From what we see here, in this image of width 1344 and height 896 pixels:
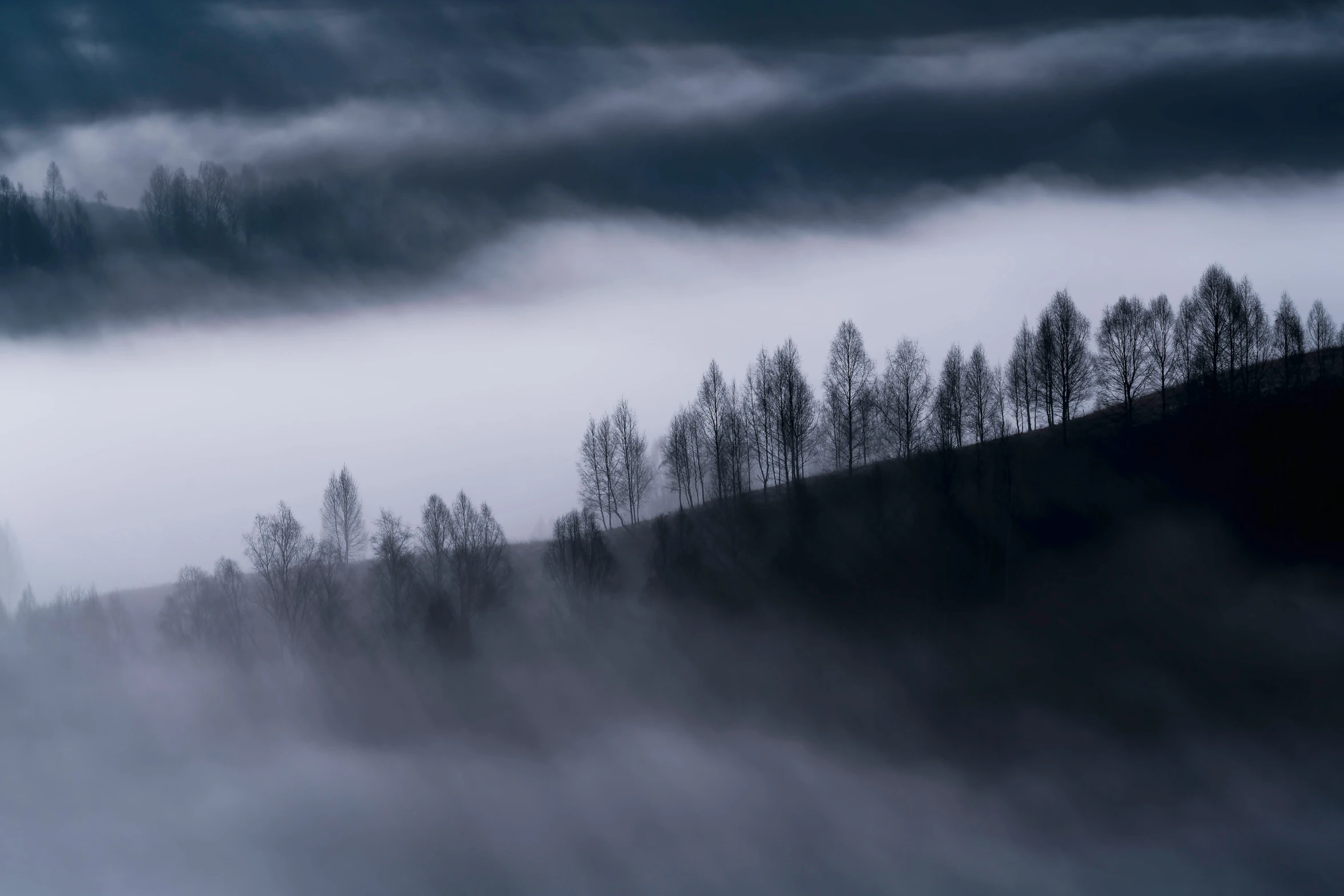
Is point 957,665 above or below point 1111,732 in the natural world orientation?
above

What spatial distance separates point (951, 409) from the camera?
117000 millimetres

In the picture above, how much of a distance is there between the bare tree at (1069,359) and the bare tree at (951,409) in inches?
439

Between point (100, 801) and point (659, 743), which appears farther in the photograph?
point (100, 801)

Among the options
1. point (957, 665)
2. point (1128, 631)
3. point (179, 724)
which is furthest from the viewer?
point (179, 724)

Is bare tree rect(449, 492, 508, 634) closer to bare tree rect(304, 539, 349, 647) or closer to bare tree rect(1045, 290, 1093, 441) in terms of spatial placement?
bare tree rect(304, 539, 349, 647)

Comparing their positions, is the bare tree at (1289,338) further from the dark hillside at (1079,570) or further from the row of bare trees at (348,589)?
the row of bare trees at (348,589)

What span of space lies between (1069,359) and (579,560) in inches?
2499

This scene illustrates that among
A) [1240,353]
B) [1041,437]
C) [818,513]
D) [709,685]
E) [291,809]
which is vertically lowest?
[291,809]

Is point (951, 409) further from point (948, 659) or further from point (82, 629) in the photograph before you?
point (82, 629)

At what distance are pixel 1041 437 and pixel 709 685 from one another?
4938 cm

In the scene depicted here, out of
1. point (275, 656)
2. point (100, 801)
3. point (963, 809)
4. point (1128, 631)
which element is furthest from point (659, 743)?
point (100, 801)

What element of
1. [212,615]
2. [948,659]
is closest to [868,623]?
[948,659]

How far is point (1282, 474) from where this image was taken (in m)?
101

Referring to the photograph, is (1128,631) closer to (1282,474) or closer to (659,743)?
(1282,474)
